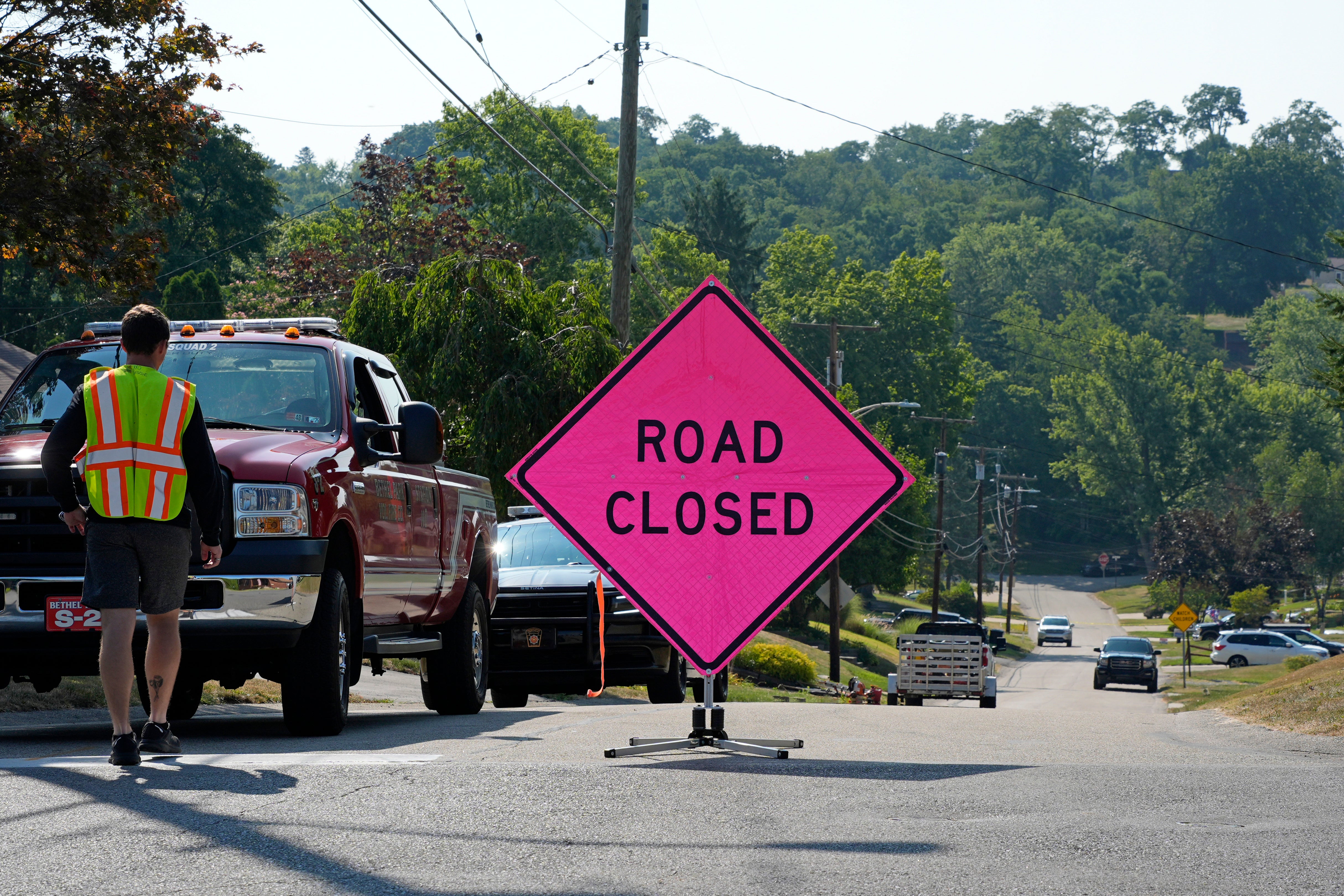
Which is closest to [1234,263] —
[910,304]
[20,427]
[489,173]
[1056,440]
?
[1056,440]

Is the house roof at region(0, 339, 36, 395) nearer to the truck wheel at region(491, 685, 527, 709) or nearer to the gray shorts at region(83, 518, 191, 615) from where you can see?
the truck wheel at region(491, 685, 527, 709)

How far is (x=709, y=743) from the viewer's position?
7621mm

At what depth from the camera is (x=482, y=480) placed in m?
12.9

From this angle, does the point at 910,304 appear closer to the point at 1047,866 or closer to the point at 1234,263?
the point at 1047,866

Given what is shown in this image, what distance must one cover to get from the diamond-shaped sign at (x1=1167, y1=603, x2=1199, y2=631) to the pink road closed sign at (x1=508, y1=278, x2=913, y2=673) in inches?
1539

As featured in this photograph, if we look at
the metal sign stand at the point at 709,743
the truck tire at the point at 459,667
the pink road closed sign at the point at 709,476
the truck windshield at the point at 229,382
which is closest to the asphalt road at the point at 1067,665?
the truck tire at the point at 459,667

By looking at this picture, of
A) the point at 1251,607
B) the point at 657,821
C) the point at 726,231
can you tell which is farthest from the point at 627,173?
the point at 726,231

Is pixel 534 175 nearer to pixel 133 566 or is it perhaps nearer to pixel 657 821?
pixel 133 566

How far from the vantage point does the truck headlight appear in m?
8.55

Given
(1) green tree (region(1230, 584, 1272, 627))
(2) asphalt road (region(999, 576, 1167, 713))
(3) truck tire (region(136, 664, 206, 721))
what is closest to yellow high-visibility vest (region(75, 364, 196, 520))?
(3) truck tire (region(136, 664, 206, 721))

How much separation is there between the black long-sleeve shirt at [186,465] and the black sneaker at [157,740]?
91 cm

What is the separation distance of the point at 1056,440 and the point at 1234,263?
57.4 m

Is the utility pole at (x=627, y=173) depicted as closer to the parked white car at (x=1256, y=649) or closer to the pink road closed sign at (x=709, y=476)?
the pink road closed sign at (x=709, y=476)

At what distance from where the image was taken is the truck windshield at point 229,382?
9727 millimetres
